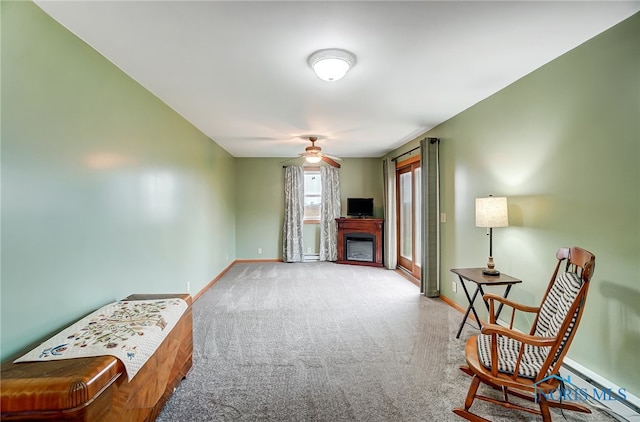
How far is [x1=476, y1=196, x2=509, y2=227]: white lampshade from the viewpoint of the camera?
259 cm

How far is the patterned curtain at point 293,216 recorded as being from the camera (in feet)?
21.8

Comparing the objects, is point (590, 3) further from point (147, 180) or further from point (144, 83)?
point (147, 180)

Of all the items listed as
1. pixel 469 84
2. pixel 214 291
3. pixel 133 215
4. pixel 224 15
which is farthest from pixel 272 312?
pixel 469 84

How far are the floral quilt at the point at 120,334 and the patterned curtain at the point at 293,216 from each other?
4528 mm

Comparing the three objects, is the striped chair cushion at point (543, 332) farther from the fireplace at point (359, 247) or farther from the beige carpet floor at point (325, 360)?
the fireplace at point (359, 247)

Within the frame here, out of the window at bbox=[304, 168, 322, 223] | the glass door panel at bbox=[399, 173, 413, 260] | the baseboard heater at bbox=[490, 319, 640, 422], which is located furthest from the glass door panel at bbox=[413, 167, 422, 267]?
the baseboard heater at bbox=[490, 319, 640, 422]

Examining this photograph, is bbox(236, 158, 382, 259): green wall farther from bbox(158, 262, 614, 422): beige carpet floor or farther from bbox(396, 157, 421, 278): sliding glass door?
bbox(158, 262, 614, 422): beige carpet floor

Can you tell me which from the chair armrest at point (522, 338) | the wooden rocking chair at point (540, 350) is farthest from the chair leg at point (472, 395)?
the chair armrest at point (522, 338)

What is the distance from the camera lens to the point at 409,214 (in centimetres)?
569

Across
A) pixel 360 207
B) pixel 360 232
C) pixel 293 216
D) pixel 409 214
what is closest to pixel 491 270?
pixel 409 214

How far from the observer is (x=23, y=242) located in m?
1.53

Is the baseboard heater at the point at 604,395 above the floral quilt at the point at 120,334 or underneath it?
underneath

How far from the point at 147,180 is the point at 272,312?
6.83 feet

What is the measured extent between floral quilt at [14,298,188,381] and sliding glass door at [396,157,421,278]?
4127 millimetres
